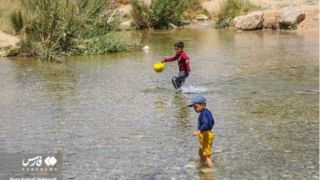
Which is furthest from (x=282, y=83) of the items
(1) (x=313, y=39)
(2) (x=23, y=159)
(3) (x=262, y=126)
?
(1) (x=313, y=39)

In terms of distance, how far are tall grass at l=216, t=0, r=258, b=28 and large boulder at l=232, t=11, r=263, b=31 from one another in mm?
1866

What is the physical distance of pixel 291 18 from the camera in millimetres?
28266

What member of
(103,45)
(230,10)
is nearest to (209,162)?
(103,45)

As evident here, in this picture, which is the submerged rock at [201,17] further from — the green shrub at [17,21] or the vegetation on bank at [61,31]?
the green shrub at [17,21]

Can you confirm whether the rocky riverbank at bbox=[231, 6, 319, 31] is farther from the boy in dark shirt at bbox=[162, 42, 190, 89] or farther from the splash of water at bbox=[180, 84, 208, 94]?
the boy in dark shirt at bbox=[162, 42, 190, 89]

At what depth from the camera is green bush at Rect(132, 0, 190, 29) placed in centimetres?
3033

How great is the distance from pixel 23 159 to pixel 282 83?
7.49 metres

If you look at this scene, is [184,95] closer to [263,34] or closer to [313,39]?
[313,39]

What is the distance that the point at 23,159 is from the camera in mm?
8234

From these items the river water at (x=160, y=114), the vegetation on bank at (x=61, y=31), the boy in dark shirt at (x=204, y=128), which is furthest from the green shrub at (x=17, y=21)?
the boy in dark shirt at (x=204, y=128)

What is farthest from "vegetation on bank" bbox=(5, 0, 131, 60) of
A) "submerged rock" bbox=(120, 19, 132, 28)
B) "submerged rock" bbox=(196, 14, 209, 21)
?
"submerged rock" bbox=(196, 14, 209, 21)

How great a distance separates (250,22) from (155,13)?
192 inches

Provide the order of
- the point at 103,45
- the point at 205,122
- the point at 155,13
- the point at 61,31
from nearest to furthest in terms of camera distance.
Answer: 1. the point at 205,122
2. the point at 61,31
3. the point at 103,45
4. the point at 155,13

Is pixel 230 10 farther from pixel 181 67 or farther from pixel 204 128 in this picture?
pixel 204 128
